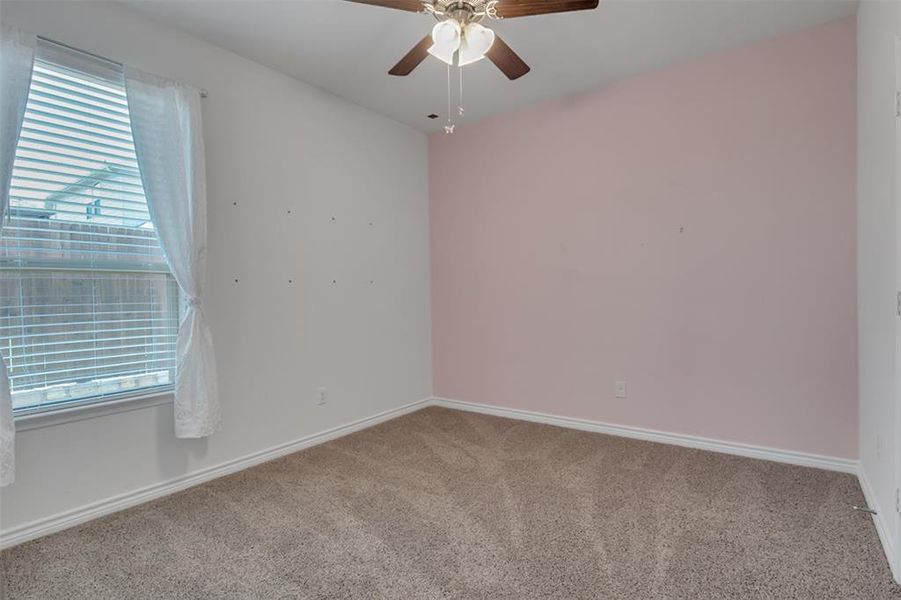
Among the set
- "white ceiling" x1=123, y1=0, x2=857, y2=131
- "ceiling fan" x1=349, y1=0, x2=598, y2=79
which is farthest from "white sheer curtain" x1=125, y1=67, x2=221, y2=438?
"ceiling fan" x1=349, y1=0, x2=598, y2=79

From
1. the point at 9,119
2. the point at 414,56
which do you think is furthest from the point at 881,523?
the point at 9,119

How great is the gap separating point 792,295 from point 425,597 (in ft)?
8.78

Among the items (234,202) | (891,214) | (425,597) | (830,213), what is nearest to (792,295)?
(830,213)

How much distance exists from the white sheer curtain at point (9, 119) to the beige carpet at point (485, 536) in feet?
1.66

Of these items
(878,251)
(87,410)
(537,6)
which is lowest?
(87,410)

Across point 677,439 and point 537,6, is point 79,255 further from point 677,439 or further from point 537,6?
point 677,439

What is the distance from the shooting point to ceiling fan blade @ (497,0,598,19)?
5.93 feet

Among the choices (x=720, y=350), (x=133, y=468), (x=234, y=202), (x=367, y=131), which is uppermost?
(x=367, y=131)

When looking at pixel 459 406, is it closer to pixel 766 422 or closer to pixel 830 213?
pixel 766 422

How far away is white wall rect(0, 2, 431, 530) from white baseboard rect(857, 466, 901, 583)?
3112 millimetres

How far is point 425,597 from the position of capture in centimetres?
166

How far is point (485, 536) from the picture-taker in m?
2.05

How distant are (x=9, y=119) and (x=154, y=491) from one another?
6.29 ft

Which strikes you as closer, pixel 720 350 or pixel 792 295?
pixel 792 295
